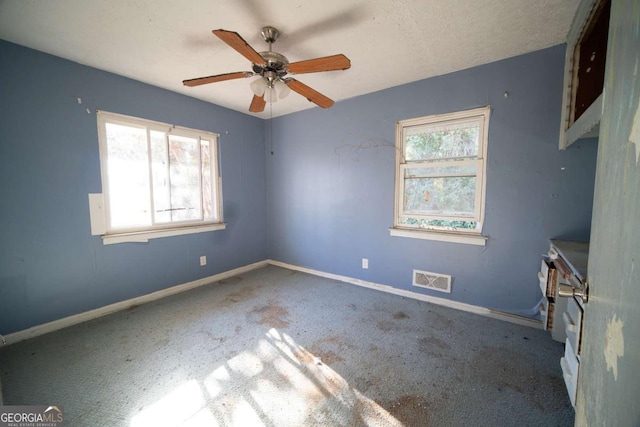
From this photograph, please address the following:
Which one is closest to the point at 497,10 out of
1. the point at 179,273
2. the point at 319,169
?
the point at 319,169

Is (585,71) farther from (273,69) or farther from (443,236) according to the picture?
(273,69)

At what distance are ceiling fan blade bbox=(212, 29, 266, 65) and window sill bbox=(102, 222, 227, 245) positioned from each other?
2.27 metres

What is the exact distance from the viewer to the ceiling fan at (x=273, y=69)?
1.51m

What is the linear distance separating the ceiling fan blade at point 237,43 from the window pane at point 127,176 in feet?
6.48

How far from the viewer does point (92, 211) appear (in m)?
2.37

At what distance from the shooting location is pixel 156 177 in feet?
9.39

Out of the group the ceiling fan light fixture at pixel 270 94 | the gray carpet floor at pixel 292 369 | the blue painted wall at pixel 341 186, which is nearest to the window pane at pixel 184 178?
the blue painted wall at pixel 341 186

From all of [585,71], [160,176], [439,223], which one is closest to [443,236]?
[439,223]

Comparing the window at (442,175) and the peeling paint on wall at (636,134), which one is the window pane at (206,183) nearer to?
the window at (442,175)

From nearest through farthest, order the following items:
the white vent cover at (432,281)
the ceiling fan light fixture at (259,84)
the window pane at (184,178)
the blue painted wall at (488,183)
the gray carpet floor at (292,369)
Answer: the gray carpet floor at (292,369), the ceiling fan light fixture at (259,84), the blue painted wall at (488,183), the white vent cover at (432,281), the window pane at (184,178)

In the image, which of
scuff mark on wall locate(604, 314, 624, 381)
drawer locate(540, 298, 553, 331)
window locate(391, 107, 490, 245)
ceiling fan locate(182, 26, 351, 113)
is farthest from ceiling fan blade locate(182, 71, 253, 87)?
drawer locate(540, 298, 553, 331)

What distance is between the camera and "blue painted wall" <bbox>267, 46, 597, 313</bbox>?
2.08m

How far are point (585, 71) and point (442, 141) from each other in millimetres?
1079

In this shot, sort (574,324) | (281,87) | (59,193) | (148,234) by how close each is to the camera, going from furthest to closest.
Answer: (148,234), (59,193), (281,87), (574,324)
